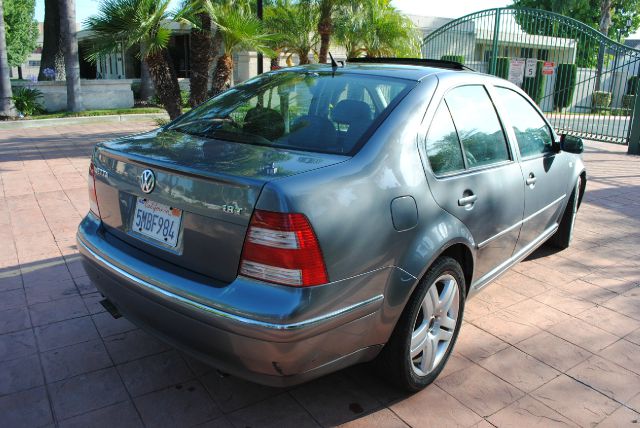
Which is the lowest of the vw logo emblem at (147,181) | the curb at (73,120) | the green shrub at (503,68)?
the curb at (73,120)

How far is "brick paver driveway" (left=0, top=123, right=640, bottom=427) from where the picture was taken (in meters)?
2.75

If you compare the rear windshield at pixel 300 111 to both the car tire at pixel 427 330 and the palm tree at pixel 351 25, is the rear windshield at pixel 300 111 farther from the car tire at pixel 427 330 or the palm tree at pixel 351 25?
the palm tree at pixel 351 25

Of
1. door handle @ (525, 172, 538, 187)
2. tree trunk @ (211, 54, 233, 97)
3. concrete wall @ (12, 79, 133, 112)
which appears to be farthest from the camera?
concrete wall @ (12, 79, 133, 112)

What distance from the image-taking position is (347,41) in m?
12.6

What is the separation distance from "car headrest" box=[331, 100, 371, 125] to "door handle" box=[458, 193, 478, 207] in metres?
0.68

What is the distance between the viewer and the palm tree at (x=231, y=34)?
8.84 meters

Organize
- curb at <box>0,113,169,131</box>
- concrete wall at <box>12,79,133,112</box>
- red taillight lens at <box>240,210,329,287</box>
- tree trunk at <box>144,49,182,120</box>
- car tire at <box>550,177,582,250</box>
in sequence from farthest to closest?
1. concrete wall at <box>12,79,133,112</box>
2. curb at <box>0,113,169,131</box>
3. tree trunk at <box>144,49,182,120</box>
4. car tire at <box>550,177,582,250</box>
5. red taillight lens at <box>240,210,329,287</box>

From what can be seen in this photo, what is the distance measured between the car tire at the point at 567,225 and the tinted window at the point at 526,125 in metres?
0.90

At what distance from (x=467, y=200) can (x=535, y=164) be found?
4.04ft

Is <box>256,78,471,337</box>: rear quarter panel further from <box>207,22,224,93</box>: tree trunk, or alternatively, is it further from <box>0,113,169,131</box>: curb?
<box>0,113,169,131</box>: curb

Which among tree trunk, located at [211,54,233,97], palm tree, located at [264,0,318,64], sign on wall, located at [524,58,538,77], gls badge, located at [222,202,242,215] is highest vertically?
palm tree, located at [264,0,318,64]

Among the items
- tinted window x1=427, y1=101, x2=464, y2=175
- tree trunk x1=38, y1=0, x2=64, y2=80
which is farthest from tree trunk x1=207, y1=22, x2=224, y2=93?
tree trunk x1=38, y1=0, x2=64, y2=80

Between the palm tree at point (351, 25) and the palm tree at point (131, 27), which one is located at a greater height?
the palm tree at point (351, 25)

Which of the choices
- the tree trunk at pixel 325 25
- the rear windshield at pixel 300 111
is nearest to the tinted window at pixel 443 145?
the rear windshield at pixel 300 111
